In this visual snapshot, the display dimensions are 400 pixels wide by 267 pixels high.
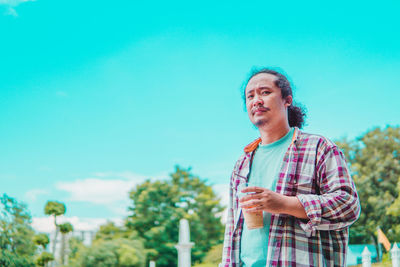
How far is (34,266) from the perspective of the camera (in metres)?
11.3

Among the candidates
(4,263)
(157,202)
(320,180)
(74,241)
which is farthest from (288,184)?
(74,241)

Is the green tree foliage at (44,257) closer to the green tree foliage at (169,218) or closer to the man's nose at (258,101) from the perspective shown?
the green tree foliage at (169,218)

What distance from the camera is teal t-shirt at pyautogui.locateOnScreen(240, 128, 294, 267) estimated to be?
1.11 m

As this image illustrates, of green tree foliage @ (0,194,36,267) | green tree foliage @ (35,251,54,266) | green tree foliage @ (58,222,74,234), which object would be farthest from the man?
green tree foliage @ (0,194,36,267)

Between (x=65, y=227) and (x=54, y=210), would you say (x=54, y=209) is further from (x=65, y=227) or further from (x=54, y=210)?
(x=65, y=227)

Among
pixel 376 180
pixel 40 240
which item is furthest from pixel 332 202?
pixel 376 180

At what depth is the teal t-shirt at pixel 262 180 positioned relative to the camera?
1.11 metres

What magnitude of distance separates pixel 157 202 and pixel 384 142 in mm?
11268

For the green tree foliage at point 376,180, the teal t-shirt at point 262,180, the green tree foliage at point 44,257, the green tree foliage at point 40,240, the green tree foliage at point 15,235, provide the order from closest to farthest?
1. the teal t-shirt at point 262,180
2. the green tree foliage at point 40,240
3. the green tree foliage at point 44,257
4. the green tree foliage at point 15,235
5. the green tree foliage at point 376,180

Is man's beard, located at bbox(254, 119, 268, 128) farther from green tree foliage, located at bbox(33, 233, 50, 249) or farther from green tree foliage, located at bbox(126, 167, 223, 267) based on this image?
green tree foliage, located at bbox(126, 167, 223, 267)

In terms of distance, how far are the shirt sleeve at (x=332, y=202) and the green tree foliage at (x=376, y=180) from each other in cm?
1511

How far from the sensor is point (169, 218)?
18156 millimetres

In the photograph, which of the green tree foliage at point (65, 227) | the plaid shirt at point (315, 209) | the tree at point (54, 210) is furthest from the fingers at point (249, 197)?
the tree at point (54, 210)

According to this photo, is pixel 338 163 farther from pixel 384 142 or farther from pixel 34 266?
pixel 384 142
